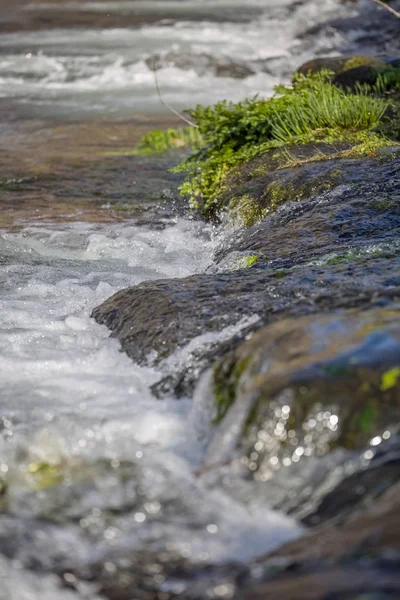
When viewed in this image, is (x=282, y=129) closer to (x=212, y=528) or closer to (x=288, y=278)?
(x=288, y=278)

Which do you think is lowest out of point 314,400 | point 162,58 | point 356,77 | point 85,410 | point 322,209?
point 162,58

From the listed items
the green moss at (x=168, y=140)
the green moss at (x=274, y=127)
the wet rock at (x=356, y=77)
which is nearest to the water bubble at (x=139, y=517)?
the green moss at (x=274, y=127)

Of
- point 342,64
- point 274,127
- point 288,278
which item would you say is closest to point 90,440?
point 288,278

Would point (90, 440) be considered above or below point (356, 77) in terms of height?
below

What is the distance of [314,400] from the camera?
2.81 metres

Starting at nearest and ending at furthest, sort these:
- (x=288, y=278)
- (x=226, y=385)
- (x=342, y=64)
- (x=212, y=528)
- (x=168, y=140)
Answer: (x=212, y=528) < (x=226, y=385) < (x=288, y=278) < (x=342, y=64) < (x=168, y=140)

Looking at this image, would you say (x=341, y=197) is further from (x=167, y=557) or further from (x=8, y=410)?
(x=167, y=557)

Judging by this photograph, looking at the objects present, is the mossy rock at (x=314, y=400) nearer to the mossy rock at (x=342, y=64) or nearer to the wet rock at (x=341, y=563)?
the wet rock at (x=341, y=563)

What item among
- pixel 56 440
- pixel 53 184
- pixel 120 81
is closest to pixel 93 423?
pixel 56 440

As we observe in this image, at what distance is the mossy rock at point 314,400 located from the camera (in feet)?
9.10

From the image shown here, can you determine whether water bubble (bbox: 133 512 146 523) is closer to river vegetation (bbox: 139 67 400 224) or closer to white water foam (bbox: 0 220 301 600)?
white water foam (bbox: 0 220 301 600)

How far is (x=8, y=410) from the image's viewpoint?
12.0 feet

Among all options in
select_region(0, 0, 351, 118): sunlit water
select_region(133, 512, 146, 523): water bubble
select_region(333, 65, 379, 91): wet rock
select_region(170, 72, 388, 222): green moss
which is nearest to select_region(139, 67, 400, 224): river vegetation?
select_region(170, 72, 388, 222): green moss

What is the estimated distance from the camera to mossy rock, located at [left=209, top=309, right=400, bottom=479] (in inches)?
109
